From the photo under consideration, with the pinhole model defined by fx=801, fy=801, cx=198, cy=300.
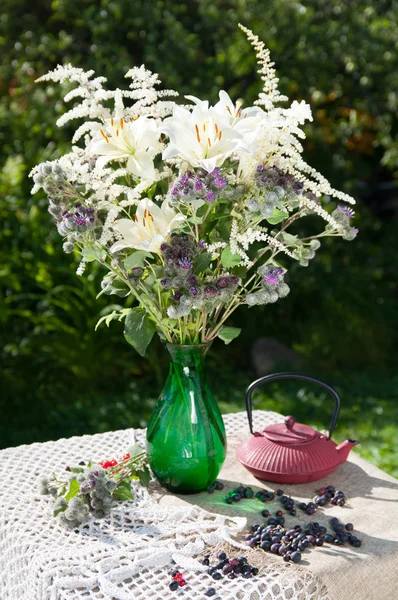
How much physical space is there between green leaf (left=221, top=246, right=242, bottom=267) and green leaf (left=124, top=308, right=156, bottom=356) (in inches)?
10.7

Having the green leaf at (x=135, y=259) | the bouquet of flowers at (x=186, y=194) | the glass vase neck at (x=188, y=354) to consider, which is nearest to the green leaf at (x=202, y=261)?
the bouquet of flowers at (x=186, y=194)

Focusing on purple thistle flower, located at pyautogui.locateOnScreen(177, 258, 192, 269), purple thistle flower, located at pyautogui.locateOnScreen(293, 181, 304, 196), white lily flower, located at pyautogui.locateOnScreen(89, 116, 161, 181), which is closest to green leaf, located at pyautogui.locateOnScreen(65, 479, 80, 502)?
purple thistle flower, located at pyautogui.locateOnScreen(177, 258, 192, 269)

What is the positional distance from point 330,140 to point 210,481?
4.88m

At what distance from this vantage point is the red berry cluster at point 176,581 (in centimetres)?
158

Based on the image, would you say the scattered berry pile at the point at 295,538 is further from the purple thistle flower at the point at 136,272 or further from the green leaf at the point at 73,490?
the purple thistle flower at the point at 136,272

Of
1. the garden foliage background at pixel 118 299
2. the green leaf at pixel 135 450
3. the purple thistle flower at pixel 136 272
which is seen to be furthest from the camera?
the garden foliage background at pixel 118 299

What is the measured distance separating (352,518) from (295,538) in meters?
0.20

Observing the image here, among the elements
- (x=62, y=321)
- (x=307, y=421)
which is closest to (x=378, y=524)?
(x=307, y=421)

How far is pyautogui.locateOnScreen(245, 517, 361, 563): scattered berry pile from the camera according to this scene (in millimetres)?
1717

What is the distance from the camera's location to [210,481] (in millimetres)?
2023

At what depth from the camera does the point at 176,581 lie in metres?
1.60

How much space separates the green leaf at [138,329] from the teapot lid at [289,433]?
428 mm

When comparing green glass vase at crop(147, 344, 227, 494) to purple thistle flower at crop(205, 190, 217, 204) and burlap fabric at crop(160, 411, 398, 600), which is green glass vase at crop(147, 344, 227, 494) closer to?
burlap fabric at crop(160, 411, 398, 600)

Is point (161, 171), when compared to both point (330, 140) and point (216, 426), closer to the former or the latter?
point (216, 426)
